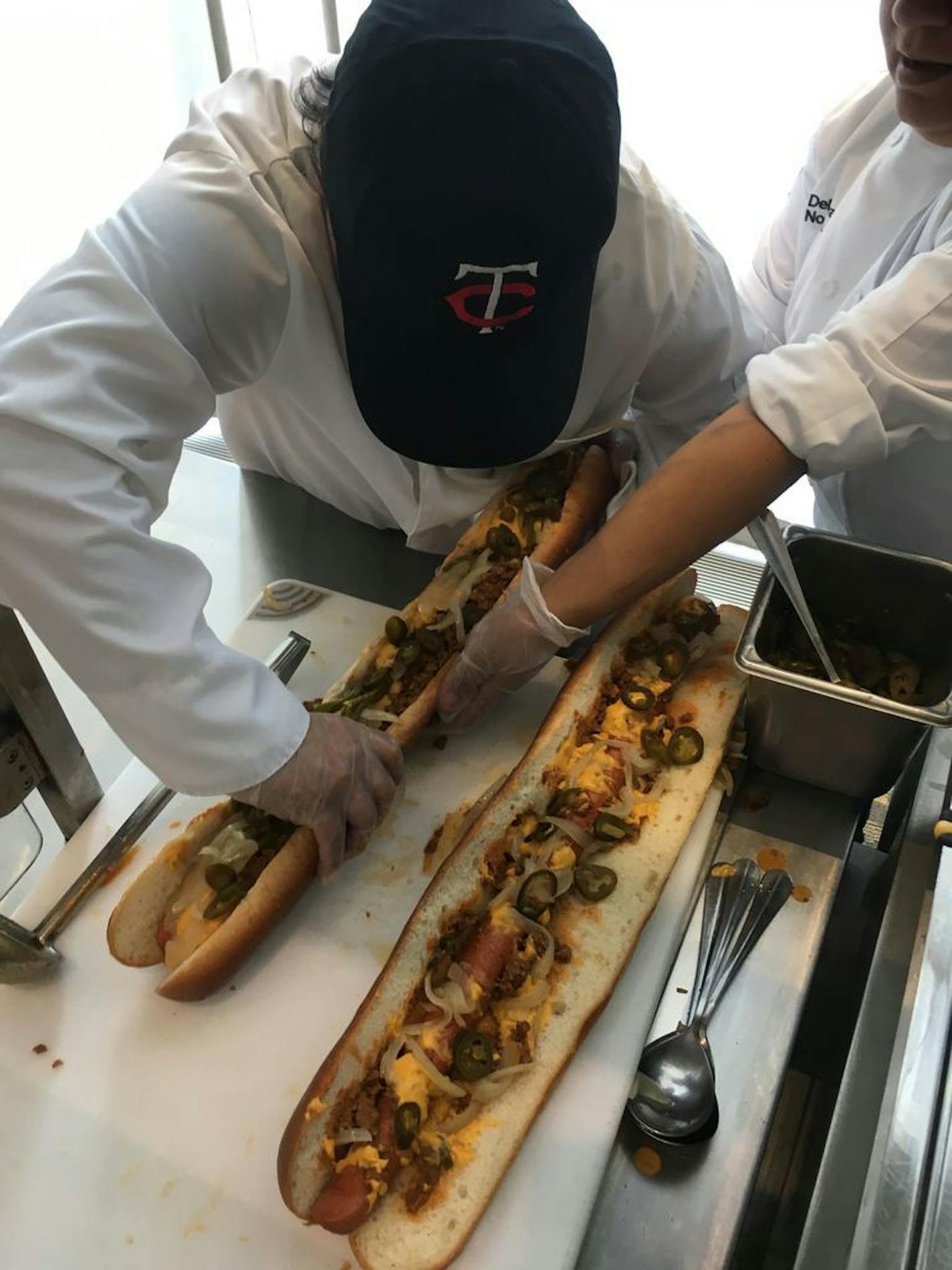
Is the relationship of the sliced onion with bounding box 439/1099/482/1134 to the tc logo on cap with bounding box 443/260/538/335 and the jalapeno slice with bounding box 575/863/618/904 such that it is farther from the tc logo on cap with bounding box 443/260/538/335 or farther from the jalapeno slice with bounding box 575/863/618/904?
the tc logo on cap with bounding box 443/260/538/335

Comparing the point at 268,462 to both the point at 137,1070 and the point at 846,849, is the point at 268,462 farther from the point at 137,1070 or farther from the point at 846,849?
the point at 846,849

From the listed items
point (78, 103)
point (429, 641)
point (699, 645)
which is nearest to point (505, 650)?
point (429, 641)

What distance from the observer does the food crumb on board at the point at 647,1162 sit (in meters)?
1.28

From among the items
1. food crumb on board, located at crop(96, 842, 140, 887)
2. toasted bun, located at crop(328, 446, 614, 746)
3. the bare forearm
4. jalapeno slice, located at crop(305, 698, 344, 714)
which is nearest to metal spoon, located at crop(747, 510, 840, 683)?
the bare forearm

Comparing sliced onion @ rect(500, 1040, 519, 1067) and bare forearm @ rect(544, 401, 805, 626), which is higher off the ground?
bare forearm @ rect(544, 401, 805, 626)

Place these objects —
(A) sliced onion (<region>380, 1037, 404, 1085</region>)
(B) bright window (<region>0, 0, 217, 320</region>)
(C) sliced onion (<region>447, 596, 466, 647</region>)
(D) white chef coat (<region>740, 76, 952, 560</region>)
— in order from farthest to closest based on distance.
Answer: (B) bright window (<region>0, 0, 217, 320</region>) → (C) sliced onion (<region>447, 596, 466, 647</region>) → (D) white chef coat (<region>740, 76, 952, 560</region>) → (A) sliced onion (<region>380, 1037, 404, 1085</region>)

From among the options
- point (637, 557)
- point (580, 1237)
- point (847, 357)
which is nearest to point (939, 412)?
point (847, 357)

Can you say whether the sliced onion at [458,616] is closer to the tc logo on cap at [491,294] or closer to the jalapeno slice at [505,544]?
the jalapeno slice at [505,544]

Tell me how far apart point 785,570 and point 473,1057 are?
2.96 feet

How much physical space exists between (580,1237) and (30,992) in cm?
91

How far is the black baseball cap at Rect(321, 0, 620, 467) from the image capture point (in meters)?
1.23

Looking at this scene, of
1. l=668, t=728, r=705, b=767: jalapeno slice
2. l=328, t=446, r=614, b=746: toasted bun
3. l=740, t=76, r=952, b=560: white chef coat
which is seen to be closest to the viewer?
l=740, t=76, r=952, b=560: white chef coat

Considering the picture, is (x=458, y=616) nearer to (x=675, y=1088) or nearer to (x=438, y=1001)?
(x=438, y=1001)

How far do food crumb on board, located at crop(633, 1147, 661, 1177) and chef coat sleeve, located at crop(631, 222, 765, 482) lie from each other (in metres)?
1.41
